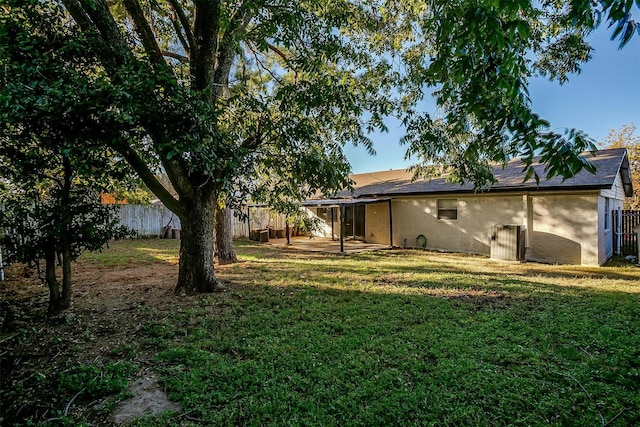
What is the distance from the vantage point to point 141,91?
3.66 m

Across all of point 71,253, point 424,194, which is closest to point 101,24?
point 71,253

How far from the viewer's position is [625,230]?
11.5 metres

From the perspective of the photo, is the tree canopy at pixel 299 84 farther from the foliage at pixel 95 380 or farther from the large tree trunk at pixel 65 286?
the foliage at pixel 95 380

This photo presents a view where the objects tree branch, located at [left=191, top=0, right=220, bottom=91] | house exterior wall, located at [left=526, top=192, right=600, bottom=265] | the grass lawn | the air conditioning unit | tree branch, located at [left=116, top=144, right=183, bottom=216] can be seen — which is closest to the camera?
the grass lawn

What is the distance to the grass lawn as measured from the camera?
2627mm

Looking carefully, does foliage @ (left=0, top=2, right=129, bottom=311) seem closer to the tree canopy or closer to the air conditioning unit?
the tree canopy

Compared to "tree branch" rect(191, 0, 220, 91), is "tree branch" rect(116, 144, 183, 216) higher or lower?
lower

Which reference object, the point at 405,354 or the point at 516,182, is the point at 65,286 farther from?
the point at 516,182

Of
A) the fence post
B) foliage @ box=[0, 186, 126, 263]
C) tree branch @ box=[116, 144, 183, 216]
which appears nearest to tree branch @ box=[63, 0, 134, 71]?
tree branch @ box=[116, 144, 183, 216]

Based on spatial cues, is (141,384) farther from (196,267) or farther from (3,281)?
(3,281)

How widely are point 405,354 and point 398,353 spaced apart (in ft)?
0.25

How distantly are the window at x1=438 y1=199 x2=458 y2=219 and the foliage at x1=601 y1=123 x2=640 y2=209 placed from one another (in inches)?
543

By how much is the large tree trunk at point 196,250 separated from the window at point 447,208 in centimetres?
935

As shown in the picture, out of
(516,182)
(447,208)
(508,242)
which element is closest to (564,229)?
(508,242)
